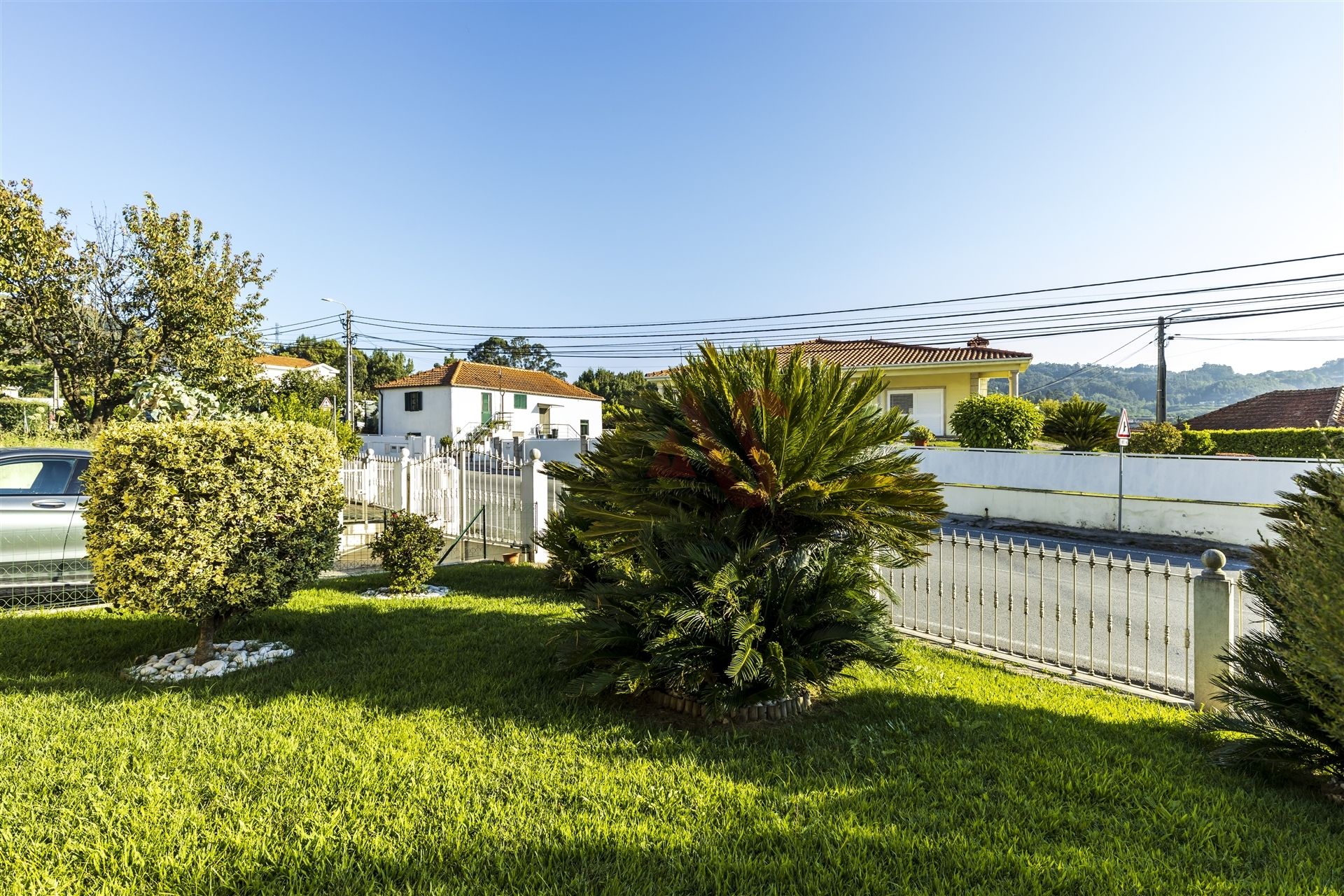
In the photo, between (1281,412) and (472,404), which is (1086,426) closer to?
(1281,412)

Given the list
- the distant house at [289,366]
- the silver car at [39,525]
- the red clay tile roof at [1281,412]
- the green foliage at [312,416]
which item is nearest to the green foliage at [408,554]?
the silver car at [39,525]

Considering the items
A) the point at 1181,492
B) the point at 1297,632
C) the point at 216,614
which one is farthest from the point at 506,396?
the point at 1297,632

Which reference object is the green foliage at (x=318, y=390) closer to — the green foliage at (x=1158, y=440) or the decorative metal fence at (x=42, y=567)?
the decorative metal fence at (x=42, y=567)

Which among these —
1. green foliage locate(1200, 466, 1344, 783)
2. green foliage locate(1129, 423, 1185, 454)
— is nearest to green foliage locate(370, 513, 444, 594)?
green foliage locate(1200, 466, 1344, 783)

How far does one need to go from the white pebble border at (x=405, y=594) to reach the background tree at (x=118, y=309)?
10709 mm

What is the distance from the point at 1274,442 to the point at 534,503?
21.4m

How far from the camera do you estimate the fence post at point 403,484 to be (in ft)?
40.7

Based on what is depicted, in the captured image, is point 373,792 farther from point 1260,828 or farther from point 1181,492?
point 1181,492

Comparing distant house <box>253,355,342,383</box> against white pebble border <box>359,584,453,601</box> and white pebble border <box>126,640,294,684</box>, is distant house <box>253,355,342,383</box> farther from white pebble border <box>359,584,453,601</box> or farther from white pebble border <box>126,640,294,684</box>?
white pebble border <box>126,640,294,684</box>

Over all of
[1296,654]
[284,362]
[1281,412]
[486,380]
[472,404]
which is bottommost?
[1296,654]

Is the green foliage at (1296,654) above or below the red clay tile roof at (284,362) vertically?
below

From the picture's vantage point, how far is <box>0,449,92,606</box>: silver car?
689 cm

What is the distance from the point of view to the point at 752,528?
14.7 feet

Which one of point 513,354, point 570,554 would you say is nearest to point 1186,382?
point 513,354
